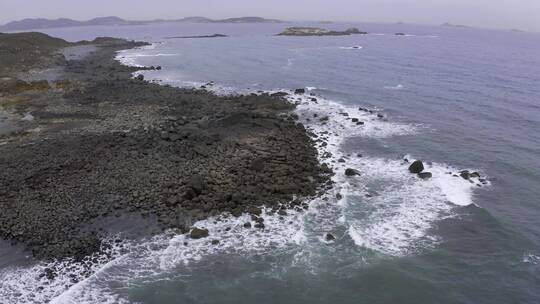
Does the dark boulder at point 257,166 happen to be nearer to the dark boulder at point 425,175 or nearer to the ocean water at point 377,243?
the ocean water at point 377,243

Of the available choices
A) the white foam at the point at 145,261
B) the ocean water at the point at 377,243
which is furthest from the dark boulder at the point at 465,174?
the white foam at the point at 145,261

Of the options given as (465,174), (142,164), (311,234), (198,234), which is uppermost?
(142,164)

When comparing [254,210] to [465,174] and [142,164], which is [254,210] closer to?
[142,164]

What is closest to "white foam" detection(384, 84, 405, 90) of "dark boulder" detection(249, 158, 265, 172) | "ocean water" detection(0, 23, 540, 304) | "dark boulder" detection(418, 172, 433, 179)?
"ocean water" detection(0, 23, 540, 304)

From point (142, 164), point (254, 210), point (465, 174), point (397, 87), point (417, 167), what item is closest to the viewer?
point (254, 210)

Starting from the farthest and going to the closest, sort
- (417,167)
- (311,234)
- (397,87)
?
1. (397,87)
2. (417,167)
3. (311,234)

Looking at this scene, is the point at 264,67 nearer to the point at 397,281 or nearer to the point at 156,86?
the point at 156,86

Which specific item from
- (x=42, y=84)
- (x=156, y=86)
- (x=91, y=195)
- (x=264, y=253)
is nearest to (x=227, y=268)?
(x=264, y=253)

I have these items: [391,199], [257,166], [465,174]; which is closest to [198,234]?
[257,166]
